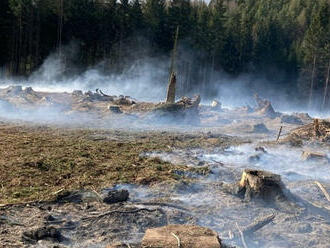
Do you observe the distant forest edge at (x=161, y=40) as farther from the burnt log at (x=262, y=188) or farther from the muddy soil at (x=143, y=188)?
the burnt log at (x=262, y=188)

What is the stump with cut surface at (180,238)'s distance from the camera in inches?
185

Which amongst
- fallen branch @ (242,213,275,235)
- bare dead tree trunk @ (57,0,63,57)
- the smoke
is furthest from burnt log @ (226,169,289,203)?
bare dead tree trunk @ (57,0,63,57)

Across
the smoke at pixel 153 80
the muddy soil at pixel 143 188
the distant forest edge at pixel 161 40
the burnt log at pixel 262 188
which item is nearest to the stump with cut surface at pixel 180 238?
the muddy soil at pixel 143 188

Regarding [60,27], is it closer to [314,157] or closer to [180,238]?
[314,157]

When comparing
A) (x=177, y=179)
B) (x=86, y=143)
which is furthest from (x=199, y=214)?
(x=86, y=143)

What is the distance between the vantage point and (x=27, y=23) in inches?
1673

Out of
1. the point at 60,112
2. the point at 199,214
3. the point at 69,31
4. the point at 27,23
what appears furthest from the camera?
the point at 69,31

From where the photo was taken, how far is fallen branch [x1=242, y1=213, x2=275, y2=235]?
21.4 ft

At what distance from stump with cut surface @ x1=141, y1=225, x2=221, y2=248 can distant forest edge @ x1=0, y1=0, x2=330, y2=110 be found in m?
40.3

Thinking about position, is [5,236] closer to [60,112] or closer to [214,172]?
[214,172]

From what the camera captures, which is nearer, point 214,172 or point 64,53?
point 214,172

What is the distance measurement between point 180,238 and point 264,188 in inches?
146

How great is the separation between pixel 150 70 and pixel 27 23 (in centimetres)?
1447

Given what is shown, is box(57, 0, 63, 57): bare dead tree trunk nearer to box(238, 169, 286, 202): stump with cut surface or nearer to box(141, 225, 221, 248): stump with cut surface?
box(238, 169, 286, 202): stump with cut surface
